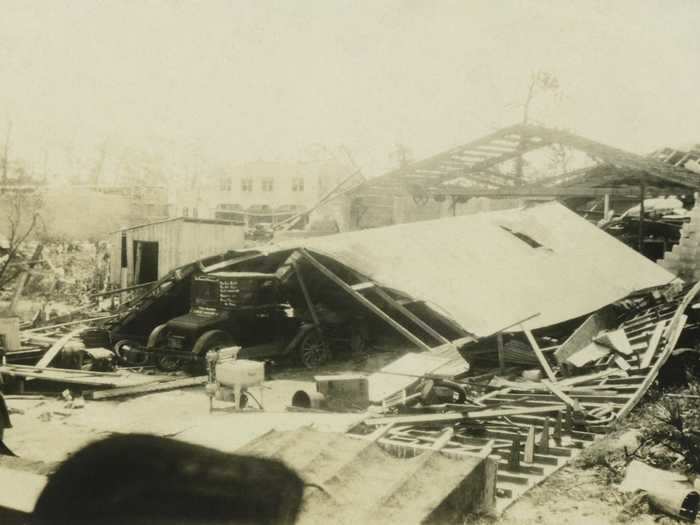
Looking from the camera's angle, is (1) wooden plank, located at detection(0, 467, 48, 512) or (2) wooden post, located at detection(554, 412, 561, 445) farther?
(2) wooden post, located at detection(554, 412, 561, 445)

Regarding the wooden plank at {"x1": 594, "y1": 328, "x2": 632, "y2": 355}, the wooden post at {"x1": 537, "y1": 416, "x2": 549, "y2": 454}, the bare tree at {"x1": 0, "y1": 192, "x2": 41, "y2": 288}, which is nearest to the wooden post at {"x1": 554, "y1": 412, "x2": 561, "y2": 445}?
the wooden post at {"x1": 537, "y1": 416, "x2": 549, "y2": 454}

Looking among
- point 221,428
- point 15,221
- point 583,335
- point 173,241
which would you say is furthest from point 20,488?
point 173,241

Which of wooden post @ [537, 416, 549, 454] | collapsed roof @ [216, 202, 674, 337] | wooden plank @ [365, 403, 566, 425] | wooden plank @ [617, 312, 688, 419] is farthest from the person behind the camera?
collapsed roof @ [216, 202, 674, 337]

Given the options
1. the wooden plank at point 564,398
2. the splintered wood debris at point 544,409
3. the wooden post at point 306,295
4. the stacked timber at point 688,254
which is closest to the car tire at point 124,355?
the wooden post at point 306,295

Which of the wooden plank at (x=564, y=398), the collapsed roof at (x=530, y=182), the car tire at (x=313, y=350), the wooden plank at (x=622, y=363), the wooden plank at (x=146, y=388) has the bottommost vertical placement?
the wooden plank at (x=146, y=388)

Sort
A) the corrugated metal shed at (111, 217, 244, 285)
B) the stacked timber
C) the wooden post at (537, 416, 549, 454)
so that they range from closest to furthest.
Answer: the wooden post at (537, 416, 549, 454)
the stacked timber
the corrugated metal shed at (111, 217, 244, 285)

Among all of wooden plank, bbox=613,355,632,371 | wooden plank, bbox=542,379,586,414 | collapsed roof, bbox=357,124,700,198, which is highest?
collapsed roof, bbox=357,124,700,198

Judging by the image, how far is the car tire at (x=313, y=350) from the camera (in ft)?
44.0

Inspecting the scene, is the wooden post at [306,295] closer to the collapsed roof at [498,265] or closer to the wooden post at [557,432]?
the collapsed roof at [498,265]

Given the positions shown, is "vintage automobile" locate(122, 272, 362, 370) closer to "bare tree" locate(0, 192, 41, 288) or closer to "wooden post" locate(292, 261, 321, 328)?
"wooden post" locate(292, 261, 321, 328)

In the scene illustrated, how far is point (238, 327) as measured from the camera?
12961mm

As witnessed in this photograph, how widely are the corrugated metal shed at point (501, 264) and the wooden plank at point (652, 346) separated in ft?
6.17

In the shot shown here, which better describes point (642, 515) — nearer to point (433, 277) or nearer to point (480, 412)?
point (480, 412)

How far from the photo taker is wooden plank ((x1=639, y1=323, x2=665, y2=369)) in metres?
10.8
